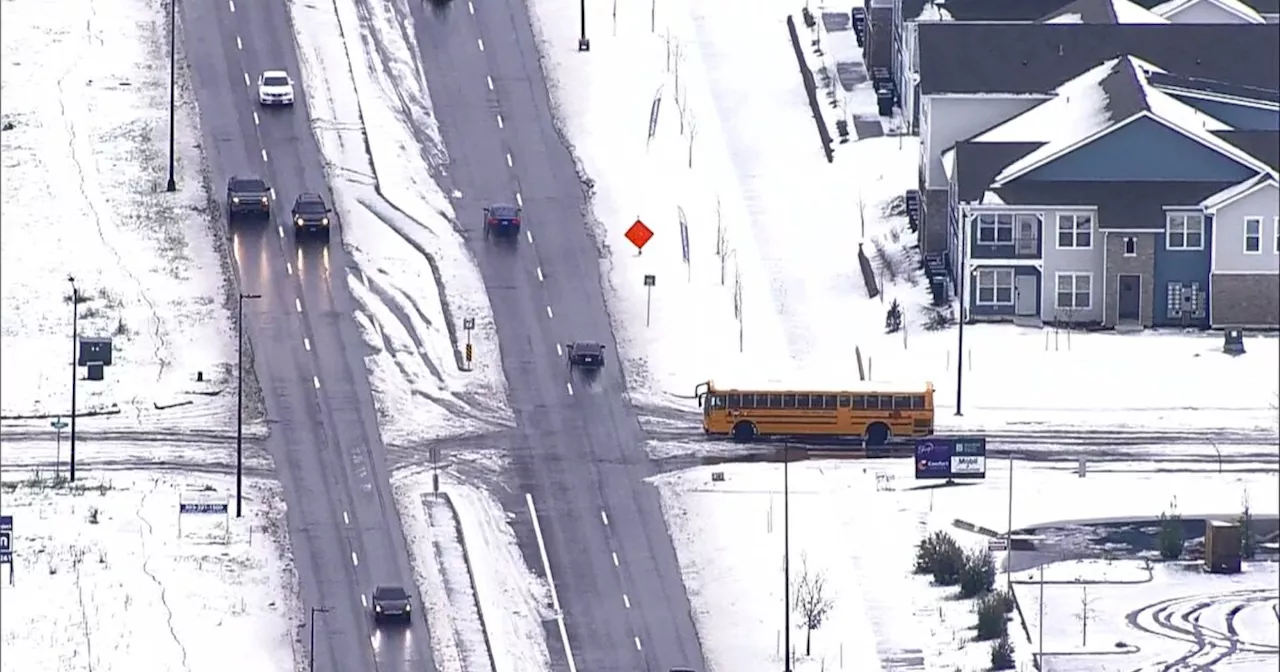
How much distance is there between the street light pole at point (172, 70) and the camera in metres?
156

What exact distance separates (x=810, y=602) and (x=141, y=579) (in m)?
20.5

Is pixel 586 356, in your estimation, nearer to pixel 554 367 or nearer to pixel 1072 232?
pixel 554 367

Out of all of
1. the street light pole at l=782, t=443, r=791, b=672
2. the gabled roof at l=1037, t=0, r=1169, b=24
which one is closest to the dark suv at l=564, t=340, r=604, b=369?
the street light pole at l=782, t=443, r=791, b=672

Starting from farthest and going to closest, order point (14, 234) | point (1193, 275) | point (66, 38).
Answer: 1. point (66, 38)
2. point (14, 234)
3. point (1193, 275)

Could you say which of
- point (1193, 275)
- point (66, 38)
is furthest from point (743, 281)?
point (66, 38)

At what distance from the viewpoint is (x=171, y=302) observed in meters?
144

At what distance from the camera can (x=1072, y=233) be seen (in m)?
142

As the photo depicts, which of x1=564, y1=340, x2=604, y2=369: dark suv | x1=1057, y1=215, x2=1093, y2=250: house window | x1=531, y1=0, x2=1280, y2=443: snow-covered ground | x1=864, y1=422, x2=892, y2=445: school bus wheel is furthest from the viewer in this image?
x1=1057, y1=215, x2=1093, y2=250: house window

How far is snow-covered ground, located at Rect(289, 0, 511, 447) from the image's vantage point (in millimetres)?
136250

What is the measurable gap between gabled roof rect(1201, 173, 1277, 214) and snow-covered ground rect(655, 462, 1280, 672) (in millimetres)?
16320

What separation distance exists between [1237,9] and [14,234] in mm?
50913

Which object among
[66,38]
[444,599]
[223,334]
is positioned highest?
[66,38]

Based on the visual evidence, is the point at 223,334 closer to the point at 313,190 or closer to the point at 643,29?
the point at 313,190

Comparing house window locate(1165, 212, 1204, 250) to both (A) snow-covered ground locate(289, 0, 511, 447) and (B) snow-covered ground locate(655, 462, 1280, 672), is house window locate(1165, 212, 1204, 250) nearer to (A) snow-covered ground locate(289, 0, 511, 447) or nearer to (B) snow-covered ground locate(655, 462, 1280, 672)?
(B) snow-covered ground locate(655, 462, 1280, 672)
